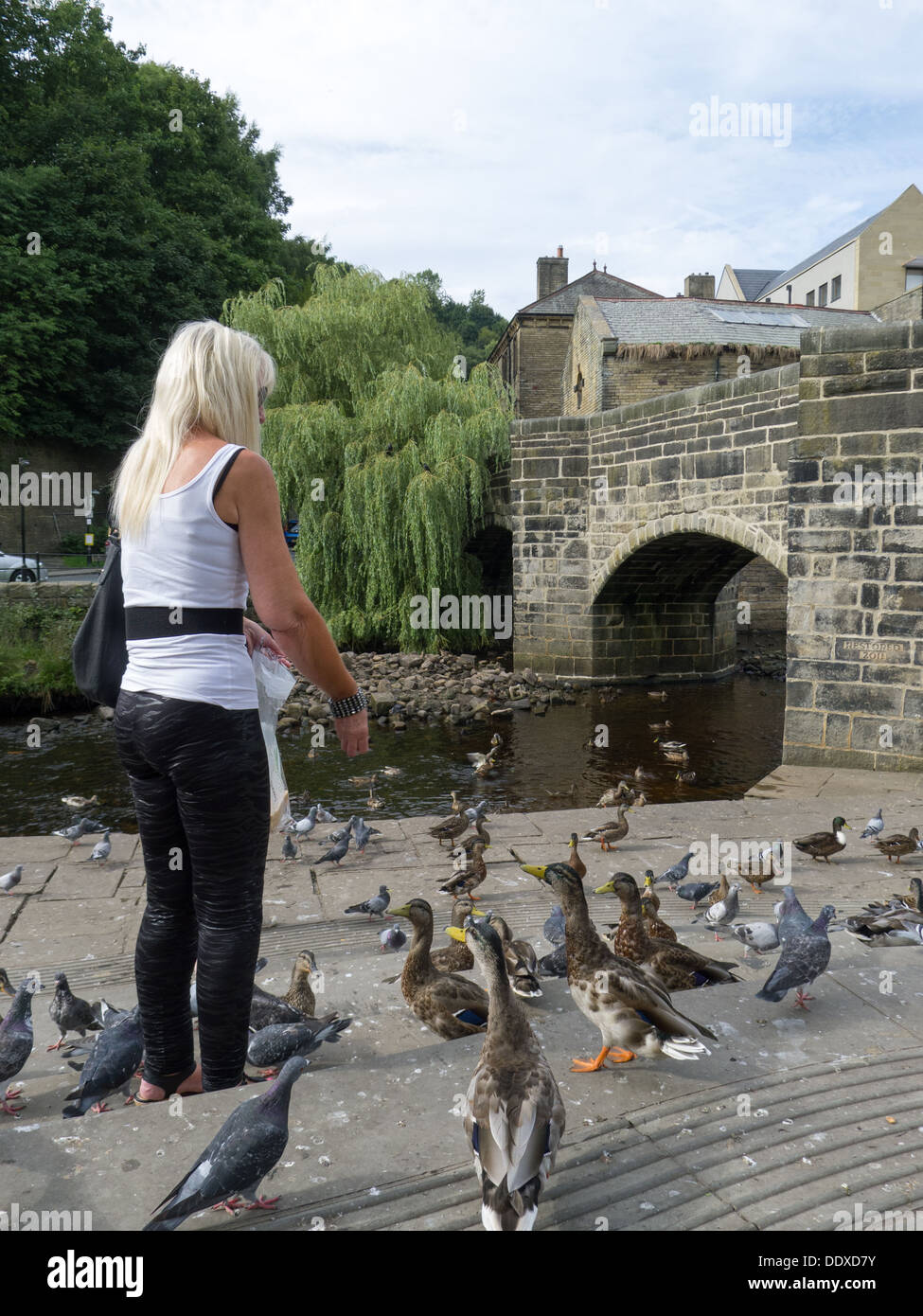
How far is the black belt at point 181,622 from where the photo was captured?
2301 mm

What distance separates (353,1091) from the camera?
2562 mm

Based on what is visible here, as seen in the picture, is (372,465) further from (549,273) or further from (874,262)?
(874,262)

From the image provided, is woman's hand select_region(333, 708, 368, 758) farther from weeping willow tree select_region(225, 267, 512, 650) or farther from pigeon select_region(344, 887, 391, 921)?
weeping willow tree select_region(225, 267, 512, 650)

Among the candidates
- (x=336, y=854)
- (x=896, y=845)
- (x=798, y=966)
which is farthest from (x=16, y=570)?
(x=798, y=966)

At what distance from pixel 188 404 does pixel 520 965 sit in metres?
2.17

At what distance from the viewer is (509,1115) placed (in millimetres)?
2041

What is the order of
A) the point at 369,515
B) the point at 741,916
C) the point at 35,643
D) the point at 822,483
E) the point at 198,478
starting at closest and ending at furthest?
1. the point at 198,478
2. the point at 741,916
3. the point at 822,483
4. the point at 35,643
5. the point at 369,515

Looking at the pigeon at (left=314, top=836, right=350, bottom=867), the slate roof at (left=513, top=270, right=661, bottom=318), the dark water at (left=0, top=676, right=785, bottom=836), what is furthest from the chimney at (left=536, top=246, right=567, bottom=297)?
the pigeon at (left=314, top=836, right=350, bottom=867)

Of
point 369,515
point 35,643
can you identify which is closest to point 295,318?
point 369,515

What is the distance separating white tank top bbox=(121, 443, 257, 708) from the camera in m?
2.25

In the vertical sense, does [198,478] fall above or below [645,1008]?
above

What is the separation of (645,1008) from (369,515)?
1398cm

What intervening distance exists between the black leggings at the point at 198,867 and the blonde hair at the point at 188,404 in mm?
491
